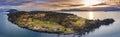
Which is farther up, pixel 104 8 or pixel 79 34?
pixel 104 8

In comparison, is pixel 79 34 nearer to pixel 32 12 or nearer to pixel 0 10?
pixel 32 12

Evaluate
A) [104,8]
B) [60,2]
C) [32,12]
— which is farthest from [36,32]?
[104,8]

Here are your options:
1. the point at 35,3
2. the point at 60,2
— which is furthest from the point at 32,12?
the point at 60,2
